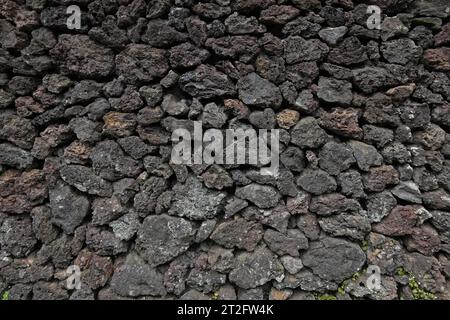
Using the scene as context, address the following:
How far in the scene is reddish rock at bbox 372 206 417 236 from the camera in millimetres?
3016

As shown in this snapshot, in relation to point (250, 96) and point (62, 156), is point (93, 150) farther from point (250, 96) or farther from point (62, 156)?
point (250, 96)

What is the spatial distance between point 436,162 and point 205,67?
9.25ft

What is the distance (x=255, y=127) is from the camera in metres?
3.05

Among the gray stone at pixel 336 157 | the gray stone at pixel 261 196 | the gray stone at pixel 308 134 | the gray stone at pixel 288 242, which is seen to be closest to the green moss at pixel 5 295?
the gray stone at pixel 261 196

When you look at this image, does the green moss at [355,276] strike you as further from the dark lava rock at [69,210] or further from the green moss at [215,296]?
the dark lava rock at [69,210]

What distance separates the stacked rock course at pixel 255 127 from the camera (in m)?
2.99

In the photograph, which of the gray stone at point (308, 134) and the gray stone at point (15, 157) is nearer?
the gray stone at point (308, 134)

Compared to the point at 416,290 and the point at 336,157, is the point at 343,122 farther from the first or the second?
the point at 416,290

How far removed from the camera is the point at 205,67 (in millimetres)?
3014

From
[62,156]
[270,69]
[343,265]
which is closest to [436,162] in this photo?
[343,265]

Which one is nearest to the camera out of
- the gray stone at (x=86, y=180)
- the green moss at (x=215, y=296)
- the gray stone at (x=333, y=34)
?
the gray stone at (x=333, y=34)

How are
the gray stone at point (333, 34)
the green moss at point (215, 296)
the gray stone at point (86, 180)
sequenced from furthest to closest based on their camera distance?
the gray stone at point (86, 180)
the green moss at point (215, 296)
the gray stone at point (333, 34)

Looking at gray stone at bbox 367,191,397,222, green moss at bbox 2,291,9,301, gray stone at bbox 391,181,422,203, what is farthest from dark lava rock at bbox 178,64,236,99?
green moss at bbox 2,291,9,301

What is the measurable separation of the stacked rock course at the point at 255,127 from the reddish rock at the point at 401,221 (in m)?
0.01
